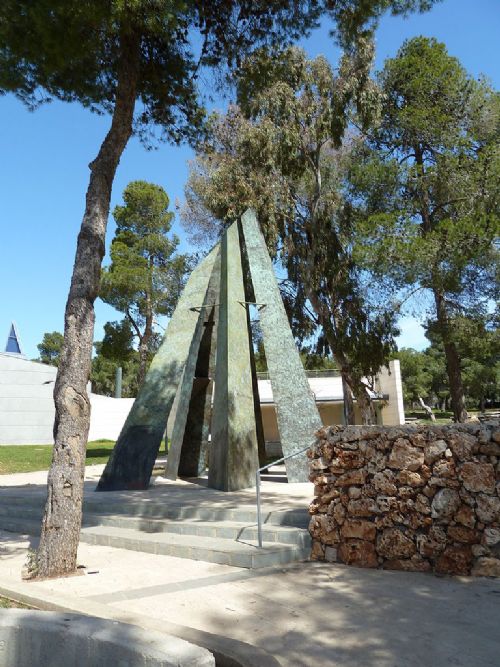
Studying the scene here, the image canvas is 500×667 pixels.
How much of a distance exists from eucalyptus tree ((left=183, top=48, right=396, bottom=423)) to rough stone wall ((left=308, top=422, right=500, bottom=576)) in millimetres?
10939

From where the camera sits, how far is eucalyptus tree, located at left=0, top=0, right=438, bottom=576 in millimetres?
5188

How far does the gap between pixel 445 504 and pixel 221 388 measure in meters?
4.50

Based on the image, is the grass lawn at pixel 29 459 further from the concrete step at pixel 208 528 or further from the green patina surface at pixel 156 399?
the concrete step at pixel 208 528

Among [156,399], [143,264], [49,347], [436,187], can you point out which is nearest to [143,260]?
[143,264]

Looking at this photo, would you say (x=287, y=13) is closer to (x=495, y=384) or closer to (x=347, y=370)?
(x=347, y=370)

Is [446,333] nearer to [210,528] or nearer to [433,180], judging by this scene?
[433,180]

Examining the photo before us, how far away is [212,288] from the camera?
10.7 meters

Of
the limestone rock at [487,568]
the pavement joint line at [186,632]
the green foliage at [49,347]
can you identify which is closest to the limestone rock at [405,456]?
the limestone rock at [487,568]

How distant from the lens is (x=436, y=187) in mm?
15828

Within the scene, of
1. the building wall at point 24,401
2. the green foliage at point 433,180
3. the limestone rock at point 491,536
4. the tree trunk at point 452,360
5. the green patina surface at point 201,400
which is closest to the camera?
the limestone rock at point 491,536

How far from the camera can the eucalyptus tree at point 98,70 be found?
5188 millimetres

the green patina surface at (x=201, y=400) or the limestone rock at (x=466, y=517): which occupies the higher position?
the green patina surface at (x=201, y=400)

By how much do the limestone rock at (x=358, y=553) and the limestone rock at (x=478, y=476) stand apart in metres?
1.05

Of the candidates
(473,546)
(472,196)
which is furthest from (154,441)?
(472,196)
